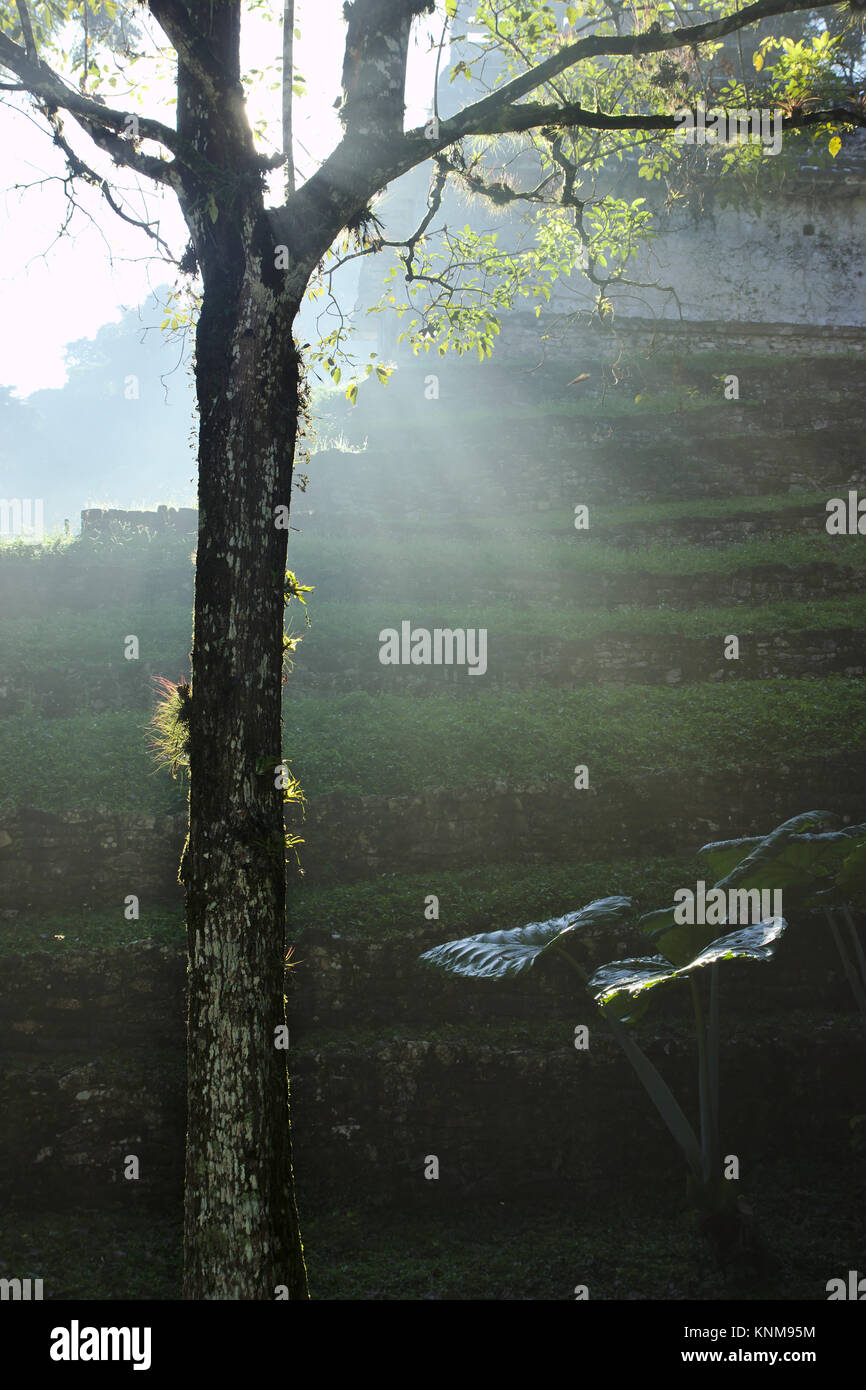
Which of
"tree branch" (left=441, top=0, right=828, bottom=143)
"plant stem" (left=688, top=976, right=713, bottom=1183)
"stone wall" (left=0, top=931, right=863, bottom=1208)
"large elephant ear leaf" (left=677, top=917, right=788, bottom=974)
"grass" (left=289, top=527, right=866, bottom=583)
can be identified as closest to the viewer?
"large elephant ear leaf" (left=677, top=917, right=788, bottom=974)

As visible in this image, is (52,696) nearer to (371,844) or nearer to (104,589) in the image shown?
(104,589)

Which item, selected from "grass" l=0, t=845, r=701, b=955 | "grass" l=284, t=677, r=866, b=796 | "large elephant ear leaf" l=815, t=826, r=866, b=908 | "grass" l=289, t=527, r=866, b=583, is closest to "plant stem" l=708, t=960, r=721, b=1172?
"large elephant ear leaf" l=815, t=826, r=866, b=908

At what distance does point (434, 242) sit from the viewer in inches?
750

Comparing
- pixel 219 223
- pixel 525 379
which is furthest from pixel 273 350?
pixel 525 379

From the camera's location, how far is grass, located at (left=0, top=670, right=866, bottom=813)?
7445mm

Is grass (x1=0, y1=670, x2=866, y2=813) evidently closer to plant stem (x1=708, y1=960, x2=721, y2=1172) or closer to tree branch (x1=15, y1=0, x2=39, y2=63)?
plant stem (x1=708, y1=960, x2=721, y2=1172)

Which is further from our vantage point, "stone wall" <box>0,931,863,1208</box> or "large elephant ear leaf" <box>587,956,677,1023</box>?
"stone wall" <box>0,931,863,1208</box>

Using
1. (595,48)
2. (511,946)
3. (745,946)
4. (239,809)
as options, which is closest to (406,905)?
(511,946)

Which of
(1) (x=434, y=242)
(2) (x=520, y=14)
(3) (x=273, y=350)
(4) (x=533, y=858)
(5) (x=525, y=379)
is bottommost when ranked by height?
(4) (x=533, y=858)

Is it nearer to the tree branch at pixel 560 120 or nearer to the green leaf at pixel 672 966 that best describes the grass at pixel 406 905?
the green leaf at pixel 672 966

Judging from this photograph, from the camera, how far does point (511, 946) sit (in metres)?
4.62

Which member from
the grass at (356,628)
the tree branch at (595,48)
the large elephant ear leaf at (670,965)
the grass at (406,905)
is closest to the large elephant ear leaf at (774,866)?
the large elephant ear leaf at (670,965)

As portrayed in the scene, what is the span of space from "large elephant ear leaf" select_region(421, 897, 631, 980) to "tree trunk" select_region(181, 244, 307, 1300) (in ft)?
4.12

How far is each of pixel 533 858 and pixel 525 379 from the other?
10678 mm
